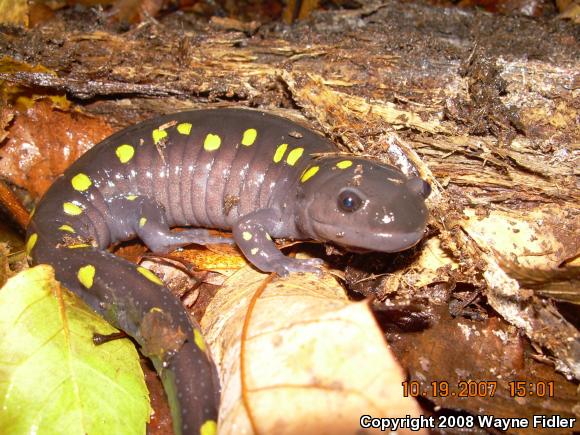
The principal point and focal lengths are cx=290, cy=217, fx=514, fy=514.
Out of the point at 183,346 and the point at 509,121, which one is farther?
the point at 509,121

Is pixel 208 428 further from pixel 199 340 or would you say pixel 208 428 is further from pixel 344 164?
pixel 344 164

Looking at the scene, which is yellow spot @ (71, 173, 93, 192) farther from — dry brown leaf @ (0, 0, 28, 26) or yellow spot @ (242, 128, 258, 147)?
dry brown leaf @ (0, 0, 28, 26)

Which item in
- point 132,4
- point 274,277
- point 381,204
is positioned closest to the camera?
point 381,204

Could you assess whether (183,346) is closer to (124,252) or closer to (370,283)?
(370,283)

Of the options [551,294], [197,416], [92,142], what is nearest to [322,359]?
[197,416]

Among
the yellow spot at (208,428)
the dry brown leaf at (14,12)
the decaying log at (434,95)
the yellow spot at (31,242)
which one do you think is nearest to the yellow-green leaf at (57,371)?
the yellow spot at (208,428)

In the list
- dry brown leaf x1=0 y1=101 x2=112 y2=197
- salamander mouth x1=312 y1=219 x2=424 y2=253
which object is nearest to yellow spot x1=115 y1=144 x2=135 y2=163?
dry brown leaf x1=0 y1=101 x2=112 y2=197

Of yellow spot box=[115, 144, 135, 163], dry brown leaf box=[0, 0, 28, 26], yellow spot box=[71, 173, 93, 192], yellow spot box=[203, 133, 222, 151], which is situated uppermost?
dry brown leaf box=[0, 0, 28, 26]

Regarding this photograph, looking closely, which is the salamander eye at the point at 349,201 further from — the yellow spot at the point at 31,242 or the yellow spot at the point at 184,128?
the yellow spot at the point at 31,242
